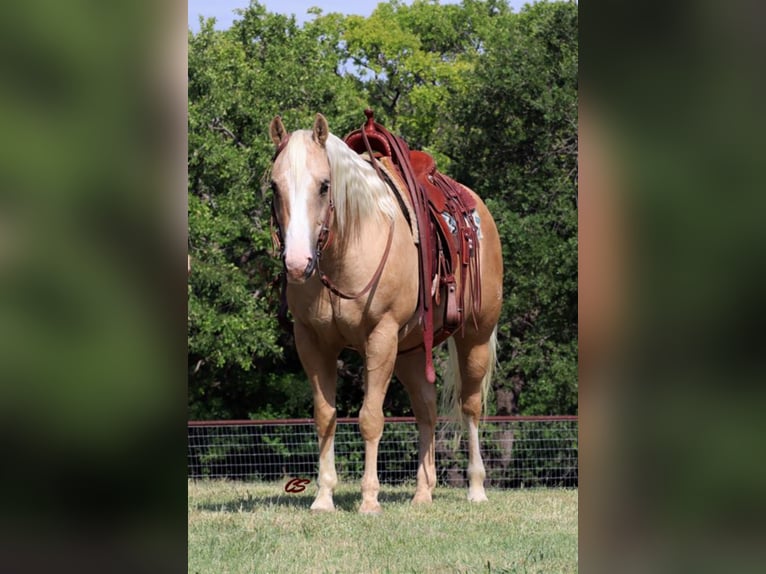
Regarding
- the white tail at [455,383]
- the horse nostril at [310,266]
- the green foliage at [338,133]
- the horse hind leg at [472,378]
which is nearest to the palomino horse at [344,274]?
the horse nostril at [310,266]

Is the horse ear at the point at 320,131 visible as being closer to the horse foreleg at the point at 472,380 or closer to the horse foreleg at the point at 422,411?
the horse foreleg at the point at 422,411

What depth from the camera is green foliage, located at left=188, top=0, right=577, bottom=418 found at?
794 inches

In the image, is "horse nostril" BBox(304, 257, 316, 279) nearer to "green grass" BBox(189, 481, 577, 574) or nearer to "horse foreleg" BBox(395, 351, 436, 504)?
"green grass" BBox(189, 481, 577, 574)

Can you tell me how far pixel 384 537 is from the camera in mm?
5648

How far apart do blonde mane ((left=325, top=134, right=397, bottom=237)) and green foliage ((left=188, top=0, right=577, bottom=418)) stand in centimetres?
1247

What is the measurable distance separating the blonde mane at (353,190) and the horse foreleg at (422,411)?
1.60 metres

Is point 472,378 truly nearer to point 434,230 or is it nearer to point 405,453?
point 434,230

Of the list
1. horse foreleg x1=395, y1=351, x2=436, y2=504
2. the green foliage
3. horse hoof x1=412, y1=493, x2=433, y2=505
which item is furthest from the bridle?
the green foliage
